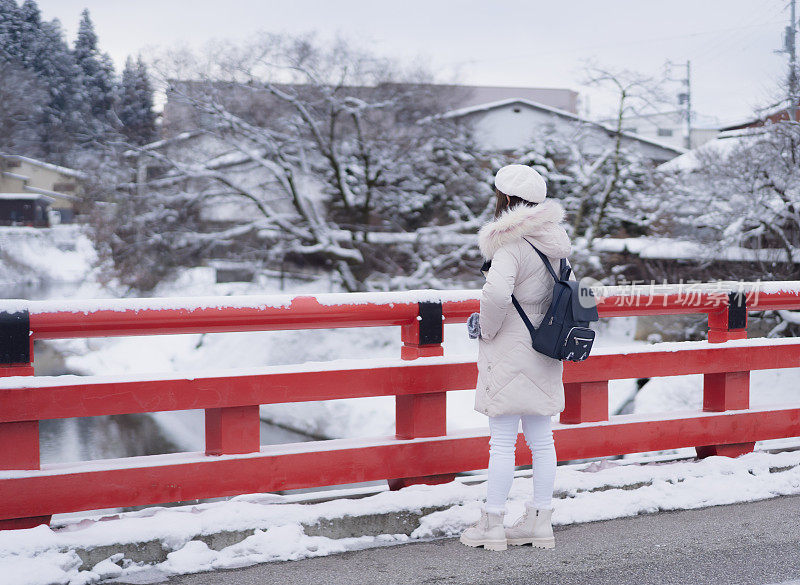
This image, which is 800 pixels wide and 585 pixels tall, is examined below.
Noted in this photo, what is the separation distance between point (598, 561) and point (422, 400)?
1061 mm

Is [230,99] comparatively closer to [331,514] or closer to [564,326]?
[331,514]

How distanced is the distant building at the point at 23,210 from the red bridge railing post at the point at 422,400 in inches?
469

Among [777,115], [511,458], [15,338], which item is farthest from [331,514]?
[777,115]

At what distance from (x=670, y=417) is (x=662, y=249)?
17.0 m

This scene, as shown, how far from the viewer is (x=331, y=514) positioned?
342 cm

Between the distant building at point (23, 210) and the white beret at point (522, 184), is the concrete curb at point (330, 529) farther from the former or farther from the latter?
the distant building at point (23, 210)

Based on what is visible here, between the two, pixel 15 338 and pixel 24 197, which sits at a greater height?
pixel 24 197

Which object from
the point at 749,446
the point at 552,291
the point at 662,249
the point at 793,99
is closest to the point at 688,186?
the point at 662,249

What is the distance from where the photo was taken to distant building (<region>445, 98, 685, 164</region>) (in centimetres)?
2425

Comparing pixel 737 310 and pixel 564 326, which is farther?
pixel 737 310

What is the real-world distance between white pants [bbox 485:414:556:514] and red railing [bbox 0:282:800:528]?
1.57ft

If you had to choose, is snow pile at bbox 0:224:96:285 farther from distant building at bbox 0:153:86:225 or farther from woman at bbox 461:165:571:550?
woman at bbox 461:165:571:550

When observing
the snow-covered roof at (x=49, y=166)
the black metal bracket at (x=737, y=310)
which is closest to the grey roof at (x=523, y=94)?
the snow-covered roof at (x=49, y=166)

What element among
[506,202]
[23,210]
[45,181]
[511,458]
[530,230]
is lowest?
[511,458]
